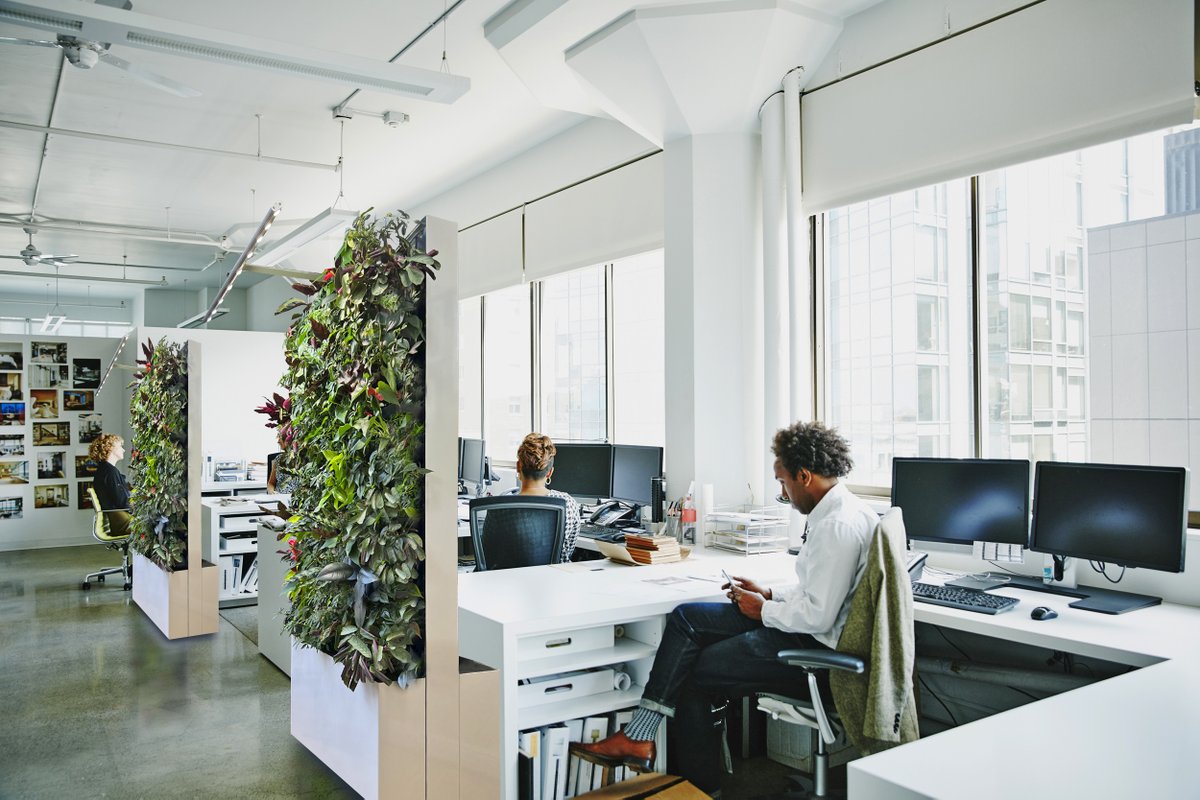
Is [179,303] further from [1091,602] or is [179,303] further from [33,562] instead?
[1091,602]

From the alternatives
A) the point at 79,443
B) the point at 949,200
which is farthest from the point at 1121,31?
the point at 79,443

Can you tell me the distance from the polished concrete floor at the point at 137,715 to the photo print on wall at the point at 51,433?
4.17m

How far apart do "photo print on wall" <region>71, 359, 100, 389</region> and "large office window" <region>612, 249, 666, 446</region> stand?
24.4 feet

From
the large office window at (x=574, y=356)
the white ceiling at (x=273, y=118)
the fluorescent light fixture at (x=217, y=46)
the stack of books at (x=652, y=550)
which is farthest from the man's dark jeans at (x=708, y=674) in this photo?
the large office window at (x=574, y=356)

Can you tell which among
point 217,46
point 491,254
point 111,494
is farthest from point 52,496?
point 217,46

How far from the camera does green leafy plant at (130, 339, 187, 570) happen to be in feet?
19.3

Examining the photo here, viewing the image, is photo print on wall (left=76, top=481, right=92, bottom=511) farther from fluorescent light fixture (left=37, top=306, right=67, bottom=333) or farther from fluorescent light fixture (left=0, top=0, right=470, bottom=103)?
fluorescent light fixture (left=0, top=0, right=470, bottom=103)

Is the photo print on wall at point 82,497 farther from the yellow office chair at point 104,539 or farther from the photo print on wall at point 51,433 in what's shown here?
the yellow office chair at point 104,539

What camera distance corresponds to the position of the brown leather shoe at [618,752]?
9.73 ft

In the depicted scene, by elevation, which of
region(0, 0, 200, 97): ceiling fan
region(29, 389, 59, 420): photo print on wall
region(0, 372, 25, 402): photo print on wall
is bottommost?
region(29, 389, 59, 420): photo print on wall

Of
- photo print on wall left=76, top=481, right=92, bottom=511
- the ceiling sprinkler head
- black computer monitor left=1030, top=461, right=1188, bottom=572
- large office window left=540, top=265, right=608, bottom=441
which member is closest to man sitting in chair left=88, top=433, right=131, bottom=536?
photo print on wall left=76, top=481, right=92, bottom=511

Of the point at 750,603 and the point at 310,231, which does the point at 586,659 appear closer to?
the point at 750,603

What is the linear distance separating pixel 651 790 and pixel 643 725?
0.21m

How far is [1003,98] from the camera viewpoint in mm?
3695
